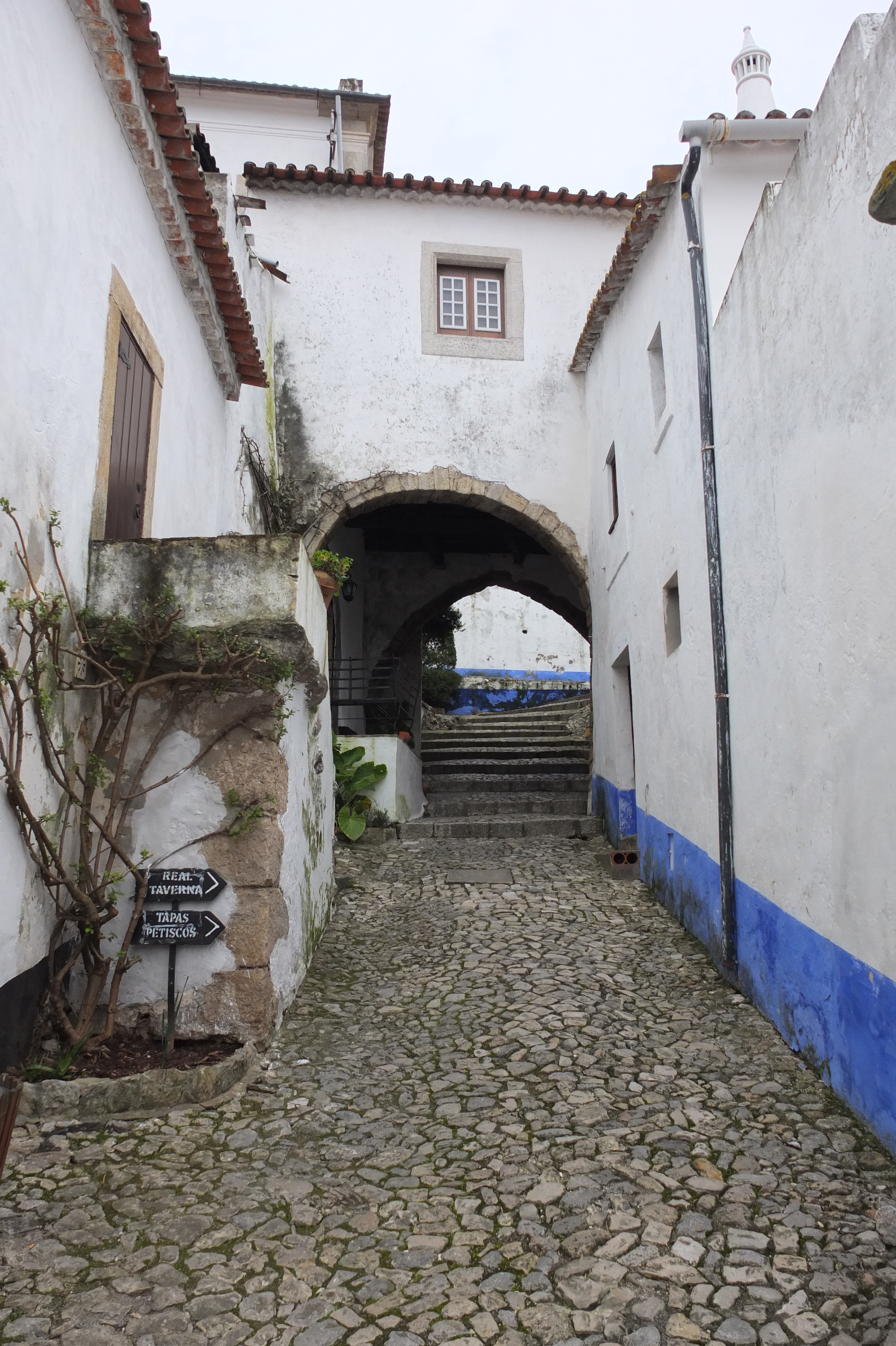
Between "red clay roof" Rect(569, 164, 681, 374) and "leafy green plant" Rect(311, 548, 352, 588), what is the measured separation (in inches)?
134

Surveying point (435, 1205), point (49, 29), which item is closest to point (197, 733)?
point (435, 1205)

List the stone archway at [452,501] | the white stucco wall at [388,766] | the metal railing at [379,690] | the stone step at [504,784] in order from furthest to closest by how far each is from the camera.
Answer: the stone step at [504,784], the metal railing at [379,690], the stone archway at [452,501], the white stucco wall at [388,766]

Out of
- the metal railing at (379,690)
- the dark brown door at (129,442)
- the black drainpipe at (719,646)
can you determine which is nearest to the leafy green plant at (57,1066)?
the dark brown door at (129,442)

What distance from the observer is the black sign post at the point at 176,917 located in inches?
154

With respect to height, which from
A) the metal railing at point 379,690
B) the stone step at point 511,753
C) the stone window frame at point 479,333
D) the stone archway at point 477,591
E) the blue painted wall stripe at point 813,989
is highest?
the stone window frame at point 479,333

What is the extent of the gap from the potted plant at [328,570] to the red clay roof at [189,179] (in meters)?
2.04

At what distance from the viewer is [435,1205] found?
2943 millimetres

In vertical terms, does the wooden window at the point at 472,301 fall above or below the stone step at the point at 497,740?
above

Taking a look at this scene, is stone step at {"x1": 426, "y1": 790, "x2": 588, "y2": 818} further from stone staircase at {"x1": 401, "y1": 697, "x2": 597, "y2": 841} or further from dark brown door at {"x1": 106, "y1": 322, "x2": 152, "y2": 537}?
dark brown door at {"x1": 106, "y1": 322, "x2": 152, "y2": 537}

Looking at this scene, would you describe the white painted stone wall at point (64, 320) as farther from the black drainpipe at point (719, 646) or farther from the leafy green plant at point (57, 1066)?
the black drainpipe at point (719, 646)

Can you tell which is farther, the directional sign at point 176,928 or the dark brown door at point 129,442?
the dark brown door at point 129,442

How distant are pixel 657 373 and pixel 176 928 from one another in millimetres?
5361

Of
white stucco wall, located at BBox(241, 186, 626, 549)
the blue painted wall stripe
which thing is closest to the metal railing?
white stucco wall, located at BBox(241, 186, 626, 549)

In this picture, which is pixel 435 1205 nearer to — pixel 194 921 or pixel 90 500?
pixel 194 921
